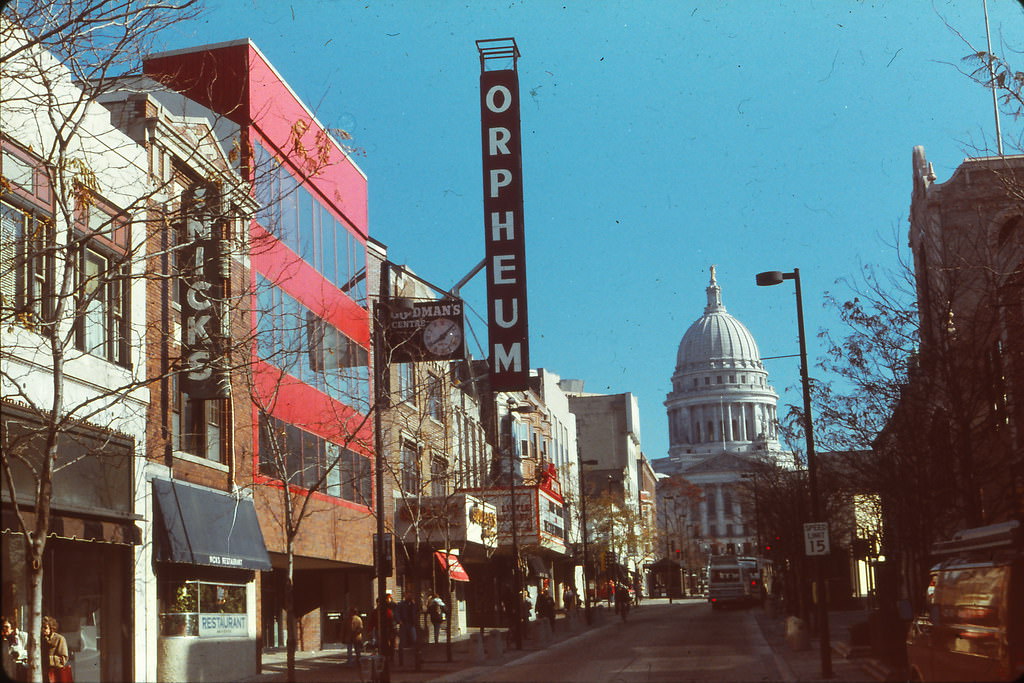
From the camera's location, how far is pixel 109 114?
28.7 metres

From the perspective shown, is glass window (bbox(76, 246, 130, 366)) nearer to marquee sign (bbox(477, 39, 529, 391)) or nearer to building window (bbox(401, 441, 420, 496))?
marquee sign (bbox(477, 39, 529, 391))

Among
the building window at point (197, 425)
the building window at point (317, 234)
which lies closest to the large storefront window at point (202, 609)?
the building window at point (197, 425)

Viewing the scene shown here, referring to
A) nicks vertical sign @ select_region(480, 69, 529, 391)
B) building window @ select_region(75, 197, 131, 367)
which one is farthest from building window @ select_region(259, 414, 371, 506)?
nicks vertical sign @ select_region(480, 69, 529, 391)

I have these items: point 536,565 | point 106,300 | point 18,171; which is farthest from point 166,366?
point 536,565

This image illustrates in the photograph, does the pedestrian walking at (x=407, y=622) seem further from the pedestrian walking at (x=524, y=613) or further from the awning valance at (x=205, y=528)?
the pedestrian walking at (x=524, y=613)

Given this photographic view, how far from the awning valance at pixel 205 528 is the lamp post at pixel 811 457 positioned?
13.5 metres

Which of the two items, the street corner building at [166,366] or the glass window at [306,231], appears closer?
the street corner building at [166,366]

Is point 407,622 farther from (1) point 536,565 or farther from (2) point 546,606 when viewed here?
(1) point 536,565

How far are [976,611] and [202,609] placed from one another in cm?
2062

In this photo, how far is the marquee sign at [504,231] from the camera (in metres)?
45.4

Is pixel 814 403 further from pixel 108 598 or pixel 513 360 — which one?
pixel 108 598

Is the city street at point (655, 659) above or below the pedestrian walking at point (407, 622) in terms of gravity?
below

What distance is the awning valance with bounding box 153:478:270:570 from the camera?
2792cm

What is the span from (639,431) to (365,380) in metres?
116
